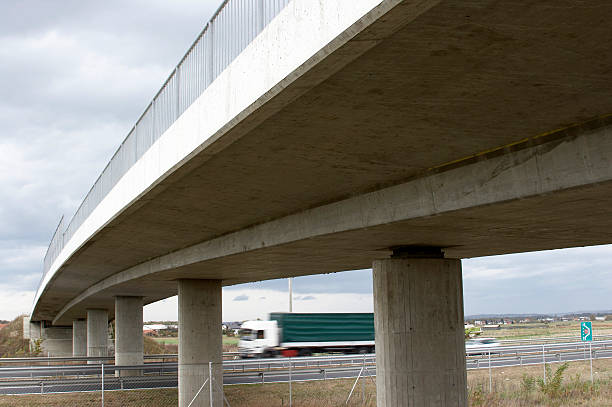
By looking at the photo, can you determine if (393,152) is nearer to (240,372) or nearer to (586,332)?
(586,332)

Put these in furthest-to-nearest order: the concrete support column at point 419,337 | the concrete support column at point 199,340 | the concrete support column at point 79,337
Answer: the concrete support column at point 79,337, the concrete support column at point 199,340, the concrete support column at point 419,337

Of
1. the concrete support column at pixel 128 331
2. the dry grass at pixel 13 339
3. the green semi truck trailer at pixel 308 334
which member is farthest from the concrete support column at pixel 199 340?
the dry grass at pixel 13 339

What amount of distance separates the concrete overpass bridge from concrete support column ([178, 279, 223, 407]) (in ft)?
16.5

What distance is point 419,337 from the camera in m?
12.4

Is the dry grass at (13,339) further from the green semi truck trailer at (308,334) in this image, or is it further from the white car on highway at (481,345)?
the white car on highway at (481,345)

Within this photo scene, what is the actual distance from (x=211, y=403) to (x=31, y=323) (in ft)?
258

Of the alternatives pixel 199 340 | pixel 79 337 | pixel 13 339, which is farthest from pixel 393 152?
pixel 13 339

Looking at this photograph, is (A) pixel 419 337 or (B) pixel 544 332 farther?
(B) pixel 544 332

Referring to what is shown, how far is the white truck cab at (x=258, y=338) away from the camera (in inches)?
1863

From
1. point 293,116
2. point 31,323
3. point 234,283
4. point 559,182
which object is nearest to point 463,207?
point 559,182

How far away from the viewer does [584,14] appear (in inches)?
185

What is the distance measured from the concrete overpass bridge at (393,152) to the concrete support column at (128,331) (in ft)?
59.8

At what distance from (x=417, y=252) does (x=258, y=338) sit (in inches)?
1451

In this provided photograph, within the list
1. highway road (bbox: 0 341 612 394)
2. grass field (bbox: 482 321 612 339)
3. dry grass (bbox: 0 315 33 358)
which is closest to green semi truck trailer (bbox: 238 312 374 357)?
highway road (bbox: 0 341 612 394)
